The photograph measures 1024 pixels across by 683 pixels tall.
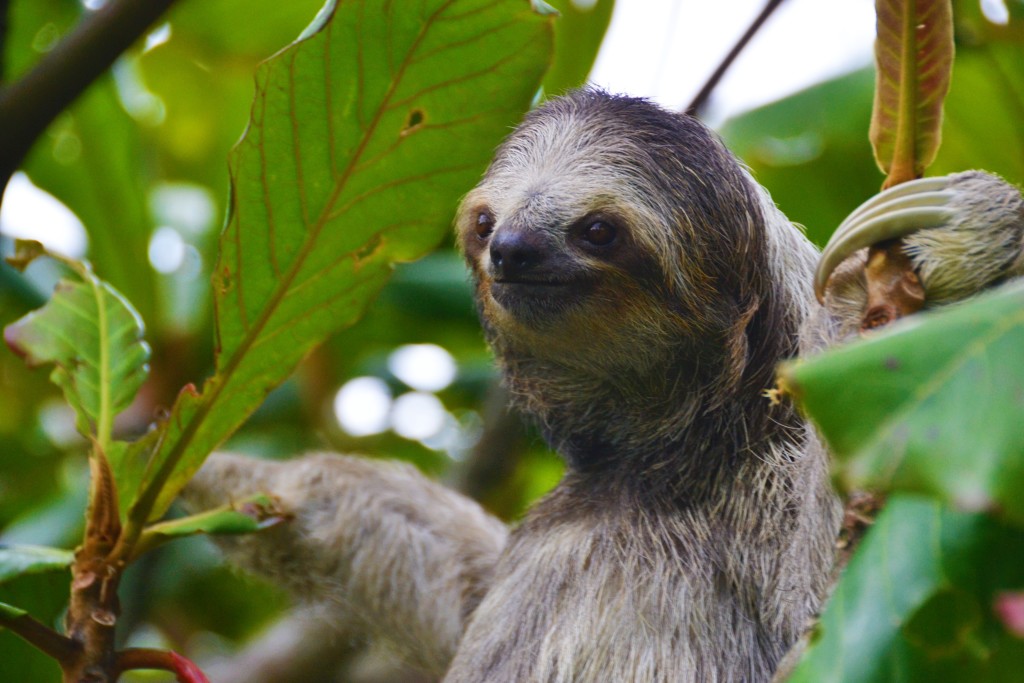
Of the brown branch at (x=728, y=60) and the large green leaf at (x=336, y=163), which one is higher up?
the brown branch at (x=728, y=60)

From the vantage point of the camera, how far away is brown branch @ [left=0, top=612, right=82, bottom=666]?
8.42ft

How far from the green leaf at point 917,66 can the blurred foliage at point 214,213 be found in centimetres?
256

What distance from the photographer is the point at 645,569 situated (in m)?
3.29

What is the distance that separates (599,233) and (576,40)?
6.99ft

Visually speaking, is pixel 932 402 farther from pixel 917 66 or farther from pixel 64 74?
pixel 64 74

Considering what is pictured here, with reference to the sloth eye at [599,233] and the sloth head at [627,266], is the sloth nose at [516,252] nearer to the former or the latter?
the sloth head at [627,266]

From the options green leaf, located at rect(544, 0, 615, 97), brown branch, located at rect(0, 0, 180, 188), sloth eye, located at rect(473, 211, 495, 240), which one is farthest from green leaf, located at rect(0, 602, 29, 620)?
green leaf, located at rect(544, 0, 615, 97)

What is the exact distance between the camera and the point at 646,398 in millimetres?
3525

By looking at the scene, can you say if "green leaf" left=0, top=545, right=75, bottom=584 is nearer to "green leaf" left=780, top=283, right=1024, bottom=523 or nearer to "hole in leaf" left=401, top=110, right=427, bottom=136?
"hole in leaf" left=401, top=110, right=427, bottom=136

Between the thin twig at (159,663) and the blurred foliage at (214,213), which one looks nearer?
the thin twig at (159,663)

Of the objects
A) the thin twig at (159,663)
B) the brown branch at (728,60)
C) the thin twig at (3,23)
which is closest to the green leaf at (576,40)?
the brown branch at (728,60)

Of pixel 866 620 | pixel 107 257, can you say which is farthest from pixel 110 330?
pixel 107 257

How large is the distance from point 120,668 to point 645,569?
1.56 meters

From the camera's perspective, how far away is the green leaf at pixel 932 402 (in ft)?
4.49
